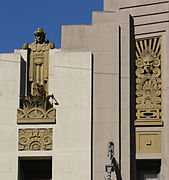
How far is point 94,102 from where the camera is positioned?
85.1 feet

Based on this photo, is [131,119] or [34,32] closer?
[131,119]

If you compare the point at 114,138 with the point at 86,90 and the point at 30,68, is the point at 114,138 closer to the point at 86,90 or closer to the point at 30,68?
the point at 86,90

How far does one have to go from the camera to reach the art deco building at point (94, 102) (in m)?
25.4

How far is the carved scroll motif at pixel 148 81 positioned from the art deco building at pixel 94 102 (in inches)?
1.6

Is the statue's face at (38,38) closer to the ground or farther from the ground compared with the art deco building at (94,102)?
farther from the ground

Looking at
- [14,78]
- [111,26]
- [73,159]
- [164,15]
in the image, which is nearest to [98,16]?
[111,26]

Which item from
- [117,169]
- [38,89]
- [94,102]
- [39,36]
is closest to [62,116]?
[94,102]

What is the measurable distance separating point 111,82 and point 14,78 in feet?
13.6

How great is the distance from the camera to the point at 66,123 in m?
25.8

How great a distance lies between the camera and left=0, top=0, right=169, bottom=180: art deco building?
25422 millimetres

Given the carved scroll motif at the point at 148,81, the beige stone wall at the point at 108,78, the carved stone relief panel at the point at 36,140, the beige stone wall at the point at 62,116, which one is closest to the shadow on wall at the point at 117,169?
the beige stone wall at the point at 108,78

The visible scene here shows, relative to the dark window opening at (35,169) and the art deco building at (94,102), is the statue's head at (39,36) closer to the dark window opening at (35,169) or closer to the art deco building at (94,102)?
the art deco building at (94,102)

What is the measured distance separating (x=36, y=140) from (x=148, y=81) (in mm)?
5287

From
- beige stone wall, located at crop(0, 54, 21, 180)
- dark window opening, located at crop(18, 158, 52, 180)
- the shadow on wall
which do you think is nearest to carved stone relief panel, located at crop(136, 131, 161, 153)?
the shadow on wall
